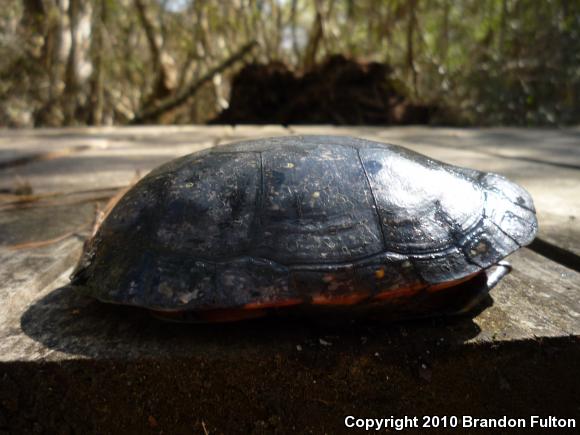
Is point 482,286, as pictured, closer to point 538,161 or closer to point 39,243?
point 39,243

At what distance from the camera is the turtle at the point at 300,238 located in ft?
3.50

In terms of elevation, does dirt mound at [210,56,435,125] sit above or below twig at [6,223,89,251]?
above

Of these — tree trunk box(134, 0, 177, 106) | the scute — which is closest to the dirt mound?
tree trunk box(134, 0, 177, 106)

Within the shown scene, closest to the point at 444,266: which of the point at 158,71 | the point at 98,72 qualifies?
the point at 98,72

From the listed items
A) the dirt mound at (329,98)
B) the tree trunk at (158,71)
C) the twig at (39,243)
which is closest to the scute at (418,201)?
the twig at (39,243)

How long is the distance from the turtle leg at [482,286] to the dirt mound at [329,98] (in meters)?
6.10

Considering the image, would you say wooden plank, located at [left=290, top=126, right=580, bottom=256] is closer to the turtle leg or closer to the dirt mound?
the turtle leg

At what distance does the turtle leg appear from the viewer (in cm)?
117

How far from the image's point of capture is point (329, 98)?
741cm

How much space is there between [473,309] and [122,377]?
80 cm

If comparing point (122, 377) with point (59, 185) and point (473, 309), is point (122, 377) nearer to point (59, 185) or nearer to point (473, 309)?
point (473, 309)

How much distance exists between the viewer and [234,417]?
1043 millimetres

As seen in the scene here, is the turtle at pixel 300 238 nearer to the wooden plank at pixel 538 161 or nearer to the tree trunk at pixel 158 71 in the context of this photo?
the wooden plank at pixel 538 161

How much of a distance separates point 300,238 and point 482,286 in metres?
0.47
